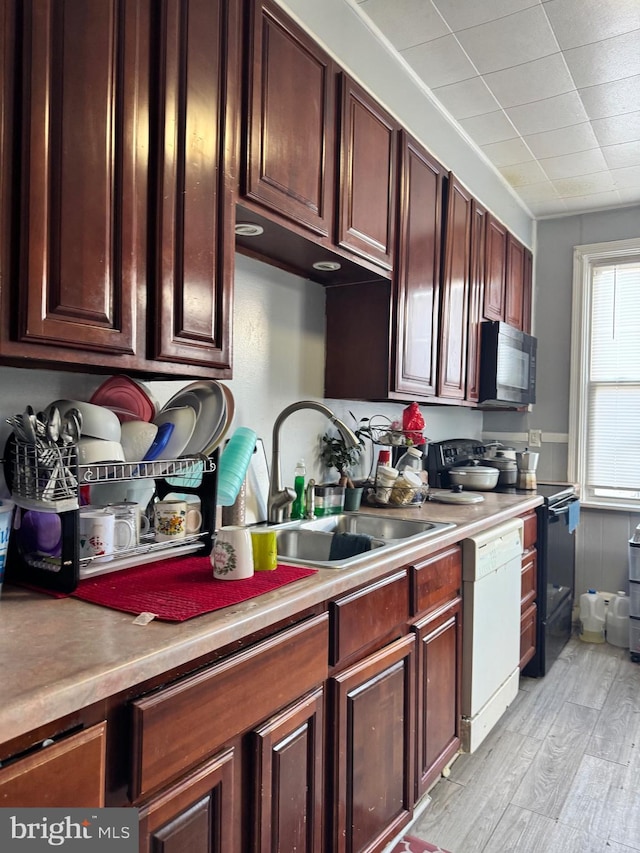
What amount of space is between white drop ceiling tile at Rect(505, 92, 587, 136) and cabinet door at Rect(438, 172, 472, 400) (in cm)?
39

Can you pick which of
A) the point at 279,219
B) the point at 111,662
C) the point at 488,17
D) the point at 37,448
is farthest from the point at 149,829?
the point at 488,17

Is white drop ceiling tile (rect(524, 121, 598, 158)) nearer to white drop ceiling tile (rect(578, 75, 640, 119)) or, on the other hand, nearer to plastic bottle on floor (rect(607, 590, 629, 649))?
white drop ceiling tile (rect(578, 75, 640, 119))

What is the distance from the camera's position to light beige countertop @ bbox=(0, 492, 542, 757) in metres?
0.76

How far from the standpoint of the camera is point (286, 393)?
7.21ft

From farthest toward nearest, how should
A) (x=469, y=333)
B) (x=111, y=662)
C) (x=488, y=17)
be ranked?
(x=469, y=333) → (x=488, y=17) → (x=111, y=662)

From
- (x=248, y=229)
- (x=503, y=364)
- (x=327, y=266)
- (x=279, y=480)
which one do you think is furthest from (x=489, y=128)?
(x=279, y=480)

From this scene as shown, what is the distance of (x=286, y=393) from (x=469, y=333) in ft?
4.03

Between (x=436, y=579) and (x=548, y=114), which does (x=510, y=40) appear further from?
(x=436, y=579)

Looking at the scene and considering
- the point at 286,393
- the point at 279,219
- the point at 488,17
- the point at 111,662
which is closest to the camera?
the point at 111,662

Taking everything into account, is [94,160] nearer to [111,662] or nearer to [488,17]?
[111,662]

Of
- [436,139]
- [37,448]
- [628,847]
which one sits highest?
[436,139]

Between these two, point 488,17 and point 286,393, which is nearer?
point 488,17

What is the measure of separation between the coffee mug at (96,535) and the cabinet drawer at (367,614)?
0.52 metres

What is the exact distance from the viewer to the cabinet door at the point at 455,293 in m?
2.69
